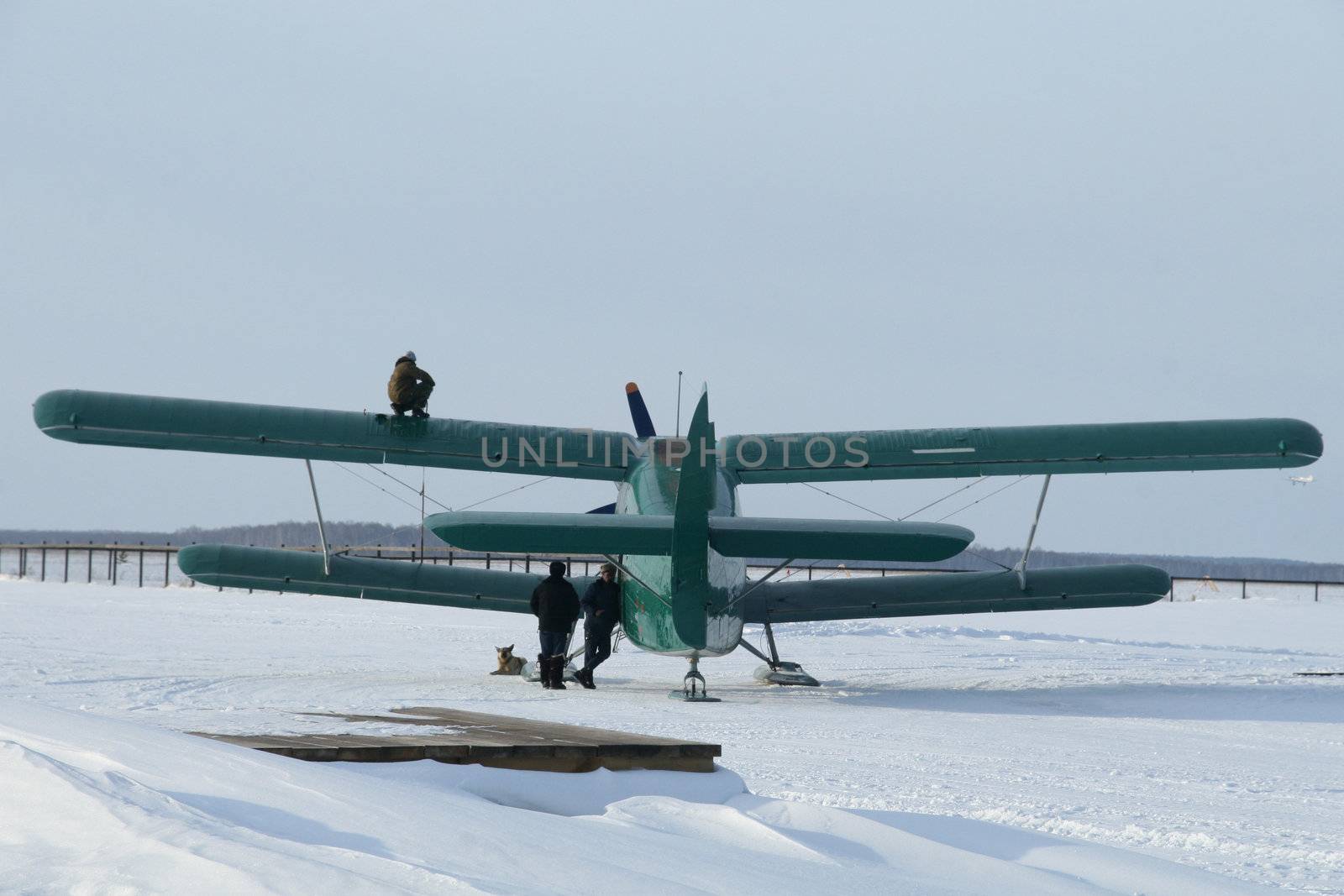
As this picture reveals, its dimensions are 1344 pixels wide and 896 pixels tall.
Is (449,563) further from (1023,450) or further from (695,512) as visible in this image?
(695,512)

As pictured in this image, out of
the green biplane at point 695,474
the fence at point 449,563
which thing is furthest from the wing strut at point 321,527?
the fence at point 449,563

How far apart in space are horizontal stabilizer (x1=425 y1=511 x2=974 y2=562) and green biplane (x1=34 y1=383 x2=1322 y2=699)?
3 centimetres

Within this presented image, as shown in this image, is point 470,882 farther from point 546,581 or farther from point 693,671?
point 546,581

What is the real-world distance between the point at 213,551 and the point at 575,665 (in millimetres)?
4813

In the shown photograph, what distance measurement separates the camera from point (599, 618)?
42.4 feet

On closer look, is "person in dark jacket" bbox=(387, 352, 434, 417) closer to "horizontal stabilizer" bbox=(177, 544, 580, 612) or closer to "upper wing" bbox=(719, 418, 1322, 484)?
"horizontal stabilizer" bbox=(177, 544, 580, 612)

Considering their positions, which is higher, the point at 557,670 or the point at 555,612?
the point at 555,612

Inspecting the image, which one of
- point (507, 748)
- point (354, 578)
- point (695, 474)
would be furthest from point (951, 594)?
point (507, 748)

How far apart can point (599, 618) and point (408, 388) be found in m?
2.93

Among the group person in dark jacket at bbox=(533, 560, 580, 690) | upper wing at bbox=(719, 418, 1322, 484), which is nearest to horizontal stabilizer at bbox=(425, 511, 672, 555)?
person in dark jacket at bbox=(533, 560, 580, 690)

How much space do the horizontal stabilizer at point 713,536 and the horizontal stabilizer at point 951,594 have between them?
313 cm

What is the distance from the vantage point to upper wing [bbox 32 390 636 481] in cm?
1201

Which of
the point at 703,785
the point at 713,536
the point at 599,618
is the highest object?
the point at 713,536

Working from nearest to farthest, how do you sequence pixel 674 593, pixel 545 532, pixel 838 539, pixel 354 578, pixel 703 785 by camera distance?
pixel 703 785 < pixel 545 532 < pixel 838 539 < pixel 674 593 < pixel 354 578
